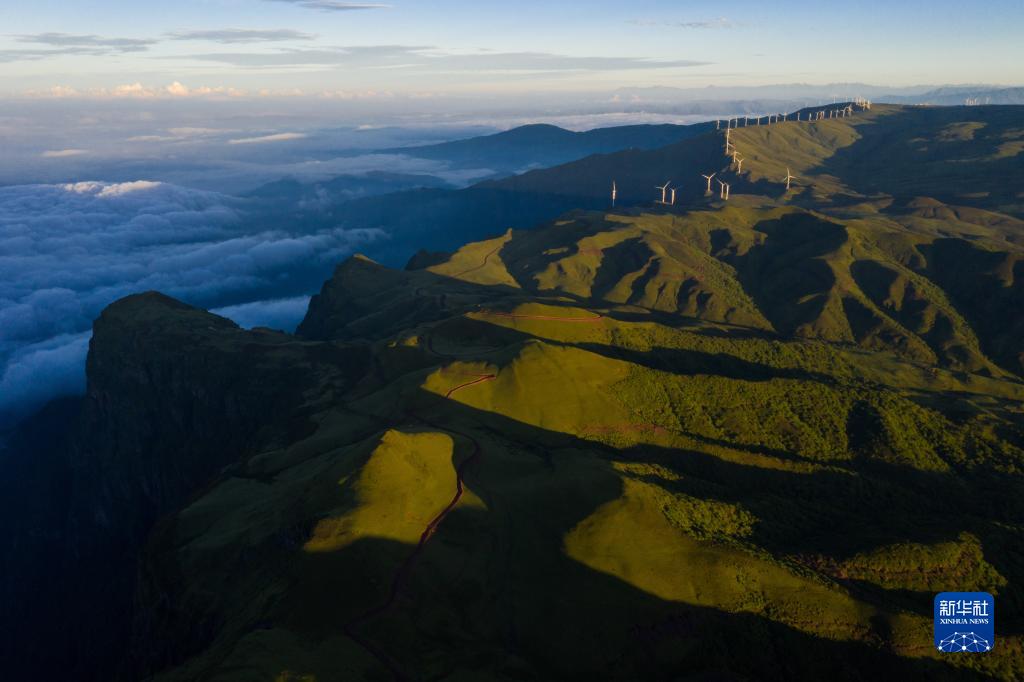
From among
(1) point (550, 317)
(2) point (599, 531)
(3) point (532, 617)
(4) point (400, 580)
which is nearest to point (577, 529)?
(2) point (599, 531)

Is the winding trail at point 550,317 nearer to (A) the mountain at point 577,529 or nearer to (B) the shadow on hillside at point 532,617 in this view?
(A) the mountain at point 577,529

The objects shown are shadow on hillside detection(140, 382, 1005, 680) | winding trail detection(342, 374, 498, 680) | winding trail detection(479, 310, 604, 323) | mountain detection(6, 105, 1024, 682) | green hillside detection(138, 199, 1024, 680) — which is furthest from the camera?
winding trail detection(479, 310, 604, 323)

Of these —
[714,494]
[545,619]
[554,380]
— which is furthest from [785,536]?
[554,380]

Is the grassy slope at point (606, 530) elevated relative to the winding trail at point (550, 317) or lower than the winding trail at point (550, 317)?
lower

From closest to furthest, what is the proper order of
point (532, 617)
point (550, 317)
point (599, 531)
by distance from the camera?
point (532, 617), point (599, 531), point (550, 317)

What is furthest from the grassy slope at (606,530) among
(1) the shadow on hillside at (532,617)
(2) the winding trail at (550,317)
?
(2) the winding trail at (550,317)

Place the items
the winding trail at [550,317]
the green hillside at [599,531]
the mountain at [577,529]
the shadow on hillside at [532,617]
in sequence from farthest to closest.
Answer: the winding trail at [550,317] → the mountain at [577,529] → the green hillside at [599,531] → the shadow on hillside at [532,617]

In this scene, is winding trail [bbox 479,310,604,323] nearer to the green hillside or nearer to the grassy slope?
the grassy slope

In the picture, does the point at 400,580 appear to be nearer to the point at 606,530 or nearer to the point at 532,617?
the point at 532,617

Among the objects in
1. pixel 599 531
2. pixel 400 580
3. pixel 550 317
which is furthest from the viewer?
pixel 550 317

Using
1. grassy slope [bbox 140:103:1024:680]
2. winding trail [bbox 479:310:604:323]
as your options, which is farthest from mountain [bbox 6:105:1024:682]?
winding trail [bbox 479:310:604:323]

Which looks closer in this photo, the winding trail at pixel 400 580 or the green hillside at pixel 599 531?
the winding trail at pixel 400 580
